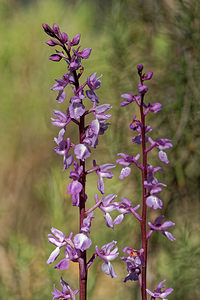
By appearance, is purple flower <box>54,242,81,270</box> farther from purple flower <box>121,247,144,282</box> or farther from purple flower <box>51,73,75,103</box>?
purple flower <box>51,73,75,103</box>

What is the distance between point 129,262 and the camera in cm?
49

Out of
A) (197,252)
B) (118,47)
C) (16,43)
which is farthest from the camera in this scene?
(16,43)

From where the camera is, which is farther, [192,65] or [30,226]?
[30,226]

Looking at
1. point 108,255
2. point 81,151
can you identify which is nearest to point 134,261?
point 108,255

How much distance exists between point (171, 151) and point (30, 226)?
38.4 inches

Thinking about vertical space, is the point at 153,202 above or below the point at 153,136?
below

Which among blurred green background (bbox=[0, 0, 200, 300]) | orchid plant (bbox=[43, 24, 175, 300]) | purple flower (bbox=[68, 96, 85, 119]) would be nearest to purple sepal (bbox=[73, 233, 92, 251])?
orchid plant (bbox=[43, 24, 175, 300])

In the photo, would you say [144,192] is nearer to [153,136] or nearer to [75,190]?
[75,190]

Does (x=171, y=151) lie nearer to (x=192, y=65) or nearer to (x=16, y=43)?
(x=192, y=65)

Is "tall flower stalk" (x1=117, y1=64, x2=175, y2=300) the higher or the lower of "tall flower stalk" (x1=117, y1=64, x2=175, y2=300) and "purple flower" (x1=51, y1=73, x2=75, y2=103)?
the lower

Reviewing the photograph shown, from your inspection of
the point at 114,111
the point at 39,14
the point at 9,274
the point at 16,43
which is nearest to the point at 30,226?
the point at 9,274

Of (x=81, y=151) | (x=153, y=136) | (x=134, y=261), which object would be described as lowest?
(x=134, y=261)

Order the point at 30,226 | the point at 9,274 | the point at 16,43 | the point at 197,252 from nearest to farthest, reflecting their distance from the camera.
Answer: the point at 197,252 → the point at 9,274 → the point at 30,226 → the point at 16,43

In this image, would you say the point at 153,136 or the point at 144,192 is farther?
the point at 153,136
